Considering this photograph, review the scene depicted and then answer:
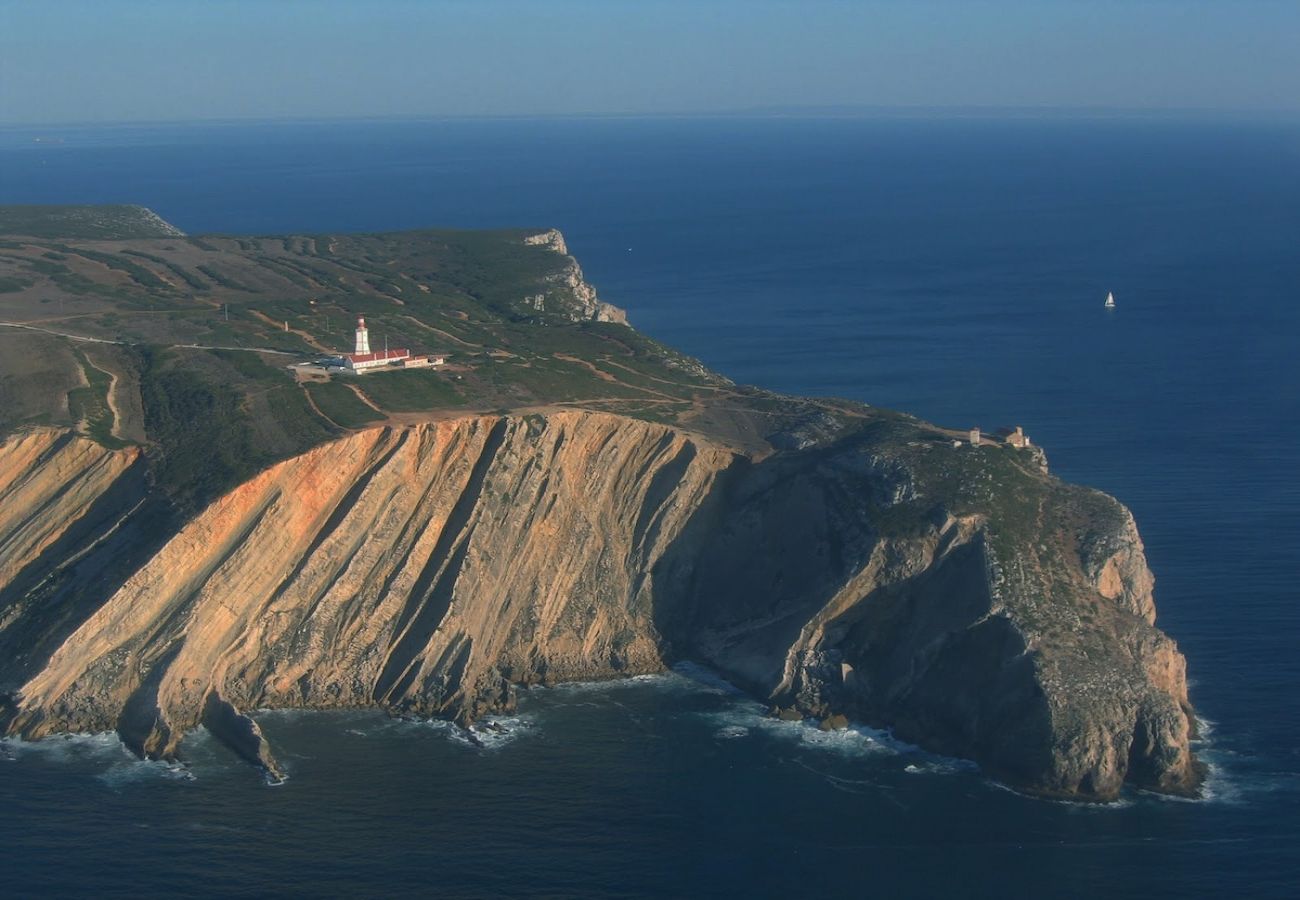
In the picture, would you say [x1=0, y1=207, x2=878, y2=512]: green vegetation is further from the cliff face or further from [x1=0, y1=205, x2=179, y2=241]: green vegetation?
the cliff face

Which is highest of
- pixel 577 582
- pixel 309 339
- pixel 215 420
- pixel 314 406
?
pixel 309 339

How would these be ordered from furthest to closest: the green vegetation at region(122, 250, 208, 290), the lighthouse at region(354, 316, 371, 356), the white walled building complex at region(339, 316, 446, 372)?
1. the green vegetation at region(122, 250, 208, 290)
2. the lighthouse at region(354, 316, 371, 356)
3. the white walled building complex at region(339, 316, 446, 372)

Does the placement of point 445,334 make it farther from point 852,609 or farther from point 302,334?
point 852,609

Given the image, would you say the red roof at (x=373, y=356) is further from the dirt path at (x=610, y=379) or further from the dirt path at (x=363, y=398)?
the dirt path at (x=610, y=379)

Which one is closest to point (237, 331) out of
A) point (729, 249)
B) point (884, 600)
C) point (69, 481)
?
point (69, 481)

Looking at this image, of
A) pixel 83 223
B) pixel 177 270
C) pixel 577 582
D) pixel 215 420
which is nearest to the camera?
pixel 577 582

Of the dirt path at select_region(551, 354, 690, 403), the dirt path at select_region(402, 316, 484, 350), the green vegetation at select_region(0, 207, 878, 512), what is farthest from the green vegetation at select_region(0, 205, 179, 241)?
the dirt path at select_region(551, 354, 690, 403)

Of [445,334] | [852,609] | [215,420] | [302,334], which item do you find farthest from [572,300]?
[852,609]

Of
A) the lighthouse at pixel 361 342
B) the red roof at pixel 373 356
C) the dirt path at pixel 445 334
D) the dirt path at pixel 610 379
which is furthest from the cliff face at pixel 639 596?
the dirt path at pixel 445 334
